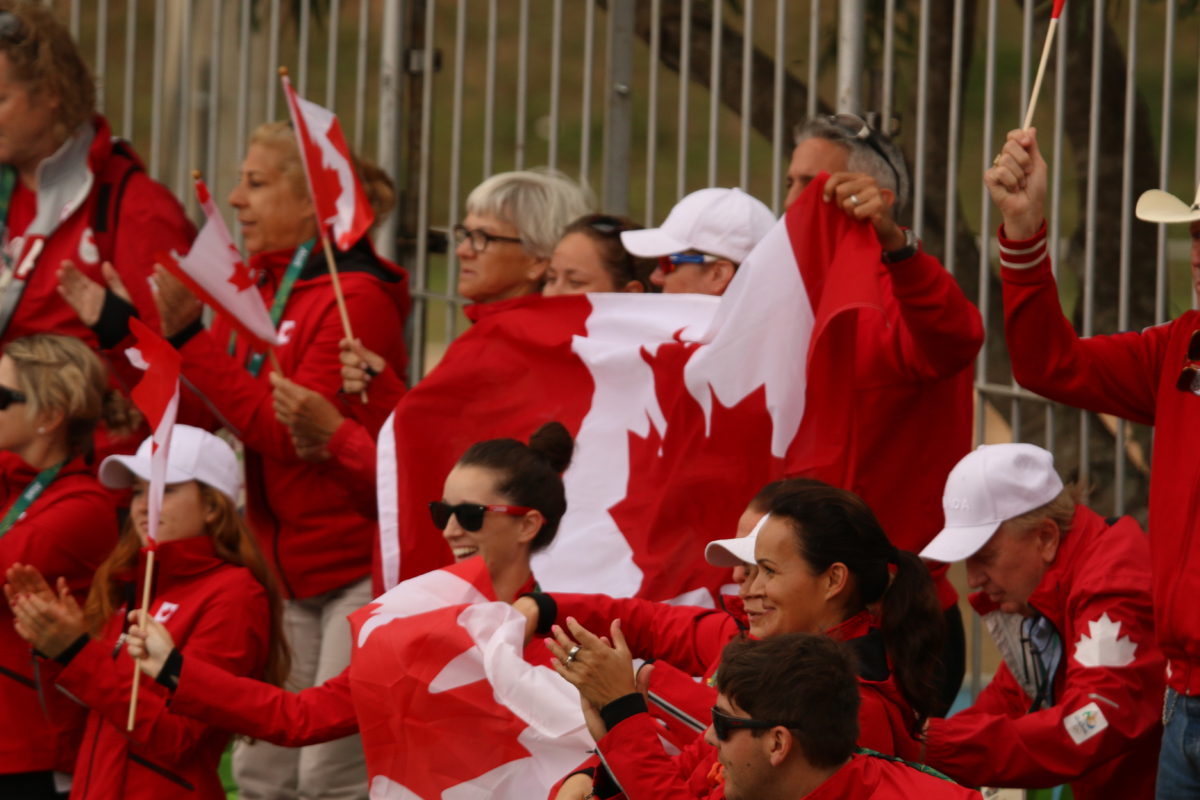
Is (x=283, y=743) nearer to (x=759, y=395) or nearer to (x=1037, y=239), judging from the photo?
(x=759, y=395)

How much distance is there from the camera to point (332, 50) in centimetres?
852

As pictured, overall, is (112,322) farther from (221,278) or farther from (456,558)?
(456,558)

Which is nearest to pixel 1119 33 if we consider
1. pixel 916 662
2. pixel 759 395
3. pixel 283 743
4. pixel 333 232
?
pixel 759 395

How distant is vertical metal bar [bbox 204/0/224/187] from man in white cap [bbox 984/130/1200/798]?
5.20m

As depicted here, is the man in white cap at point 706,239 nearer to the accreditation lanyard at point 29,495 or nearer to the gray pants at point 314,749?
the gray pants at point 314,749

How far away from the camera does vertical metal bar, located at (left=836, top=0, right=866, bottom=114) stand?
6.80m

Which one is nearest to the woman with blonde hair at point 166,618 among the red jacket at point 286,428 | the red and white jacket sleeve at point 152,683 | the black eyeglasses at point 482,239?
the red and white jacket sleeve at point 152,683

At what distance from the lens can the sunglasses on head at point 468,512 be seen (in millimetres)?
4891

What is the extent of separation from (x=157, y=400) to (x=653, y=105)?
2756mm

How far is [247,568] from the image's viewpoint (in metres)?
5.56

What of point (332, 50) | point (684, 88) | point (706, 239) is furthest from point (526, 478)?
point (332, 50)

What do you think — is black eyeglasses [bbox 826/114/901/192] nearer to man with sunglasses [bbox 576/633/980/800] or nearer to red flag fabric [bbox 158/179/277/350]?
red flag fabric [bbox 158/179/277/350]

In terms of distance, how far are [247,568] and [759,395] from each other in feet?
4.80

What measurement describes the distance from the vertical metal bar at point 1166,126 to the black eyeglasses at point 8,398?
132 inches
